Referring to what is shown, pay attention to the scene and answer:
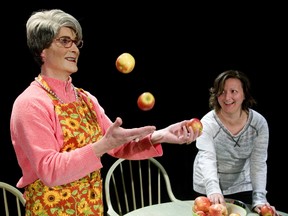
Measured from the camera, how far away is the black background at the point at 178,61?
9.68ft

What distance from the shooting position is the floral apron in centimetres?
134

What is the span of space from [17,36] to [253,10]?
5.63ft

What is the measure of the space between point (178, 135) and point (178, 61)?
1890 mm

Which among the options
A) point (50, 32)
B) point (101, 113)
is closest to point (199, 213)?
point (101, 113)

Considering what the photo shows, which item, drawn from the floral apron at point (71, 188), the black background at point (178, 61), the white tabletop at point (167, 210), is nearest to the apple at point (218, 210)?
the white tabletop at point (167, 210)

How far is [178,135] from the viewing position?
1493mm

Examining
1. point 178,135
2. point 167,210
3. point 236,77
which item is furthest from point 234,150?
point 178,135

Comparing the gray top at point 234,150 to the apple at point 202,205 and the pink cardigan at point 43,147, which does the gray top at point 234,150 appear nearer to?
the apple at point 202,205

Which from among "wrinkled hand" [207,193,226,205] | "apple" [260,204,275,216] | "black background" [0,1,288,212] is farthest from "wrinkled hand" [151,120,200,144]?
"black background" [0,1,288,212]

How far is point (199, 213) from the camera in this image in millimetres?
1679

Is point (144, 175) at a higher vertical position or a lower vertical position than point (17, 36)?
lower

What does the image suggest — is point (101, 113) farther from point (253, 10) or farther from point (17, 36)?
point (253, 10)

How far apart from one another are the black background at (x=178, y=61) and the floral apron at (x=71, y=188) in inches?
55.3

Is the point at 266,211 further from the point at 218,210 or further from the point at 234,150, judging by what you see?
the point at 234,150
